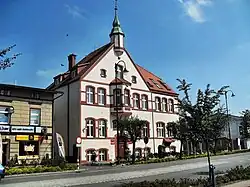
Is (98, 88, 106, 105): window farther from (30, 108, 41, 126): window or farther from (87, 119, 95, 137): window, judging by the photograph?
(30, 108, 41, 126): window

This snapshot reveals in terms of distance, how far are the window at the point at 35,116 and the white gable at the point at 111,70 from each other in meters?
8.27

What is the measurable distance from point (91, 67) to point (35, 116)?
10.4 meters

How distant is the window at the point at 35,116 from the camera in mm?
32375

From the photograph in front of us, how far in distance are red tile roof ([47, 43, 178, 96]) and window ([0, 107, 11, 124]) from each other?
10.4 metres

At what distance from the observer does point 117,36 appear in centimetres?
4466

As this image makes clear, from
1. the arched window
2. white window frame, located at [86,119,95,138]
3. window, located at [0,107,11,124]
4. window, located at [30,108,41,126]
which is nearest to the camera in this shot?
window, located at [0,107,11,124]

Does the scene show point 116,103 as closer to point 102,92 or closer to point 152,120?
point 102,92

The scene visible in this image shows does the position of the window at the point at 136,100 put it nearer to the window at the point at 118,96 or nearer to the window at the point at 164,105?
the window at the point at 118,96

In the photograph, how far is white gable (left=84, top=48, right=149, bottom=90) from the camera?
40188 millimetres

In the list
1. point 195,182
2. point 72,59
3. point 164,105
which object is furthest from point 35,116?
point 164,105

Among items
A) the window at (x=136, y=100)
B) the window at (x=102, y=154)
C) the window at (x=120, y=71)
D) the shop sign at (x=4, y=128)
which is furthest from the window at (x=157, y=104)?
the shop sign at (x=4, y=128)

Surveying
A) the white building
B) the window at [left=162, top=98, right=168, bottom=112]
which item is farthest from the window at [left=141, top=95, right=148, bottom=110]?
the window at [left=162, top=98, right=168, bottom=112]

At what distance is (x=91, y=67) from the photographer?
39781 mm

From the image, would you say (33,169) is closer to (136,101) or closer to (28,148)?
(28,148)
